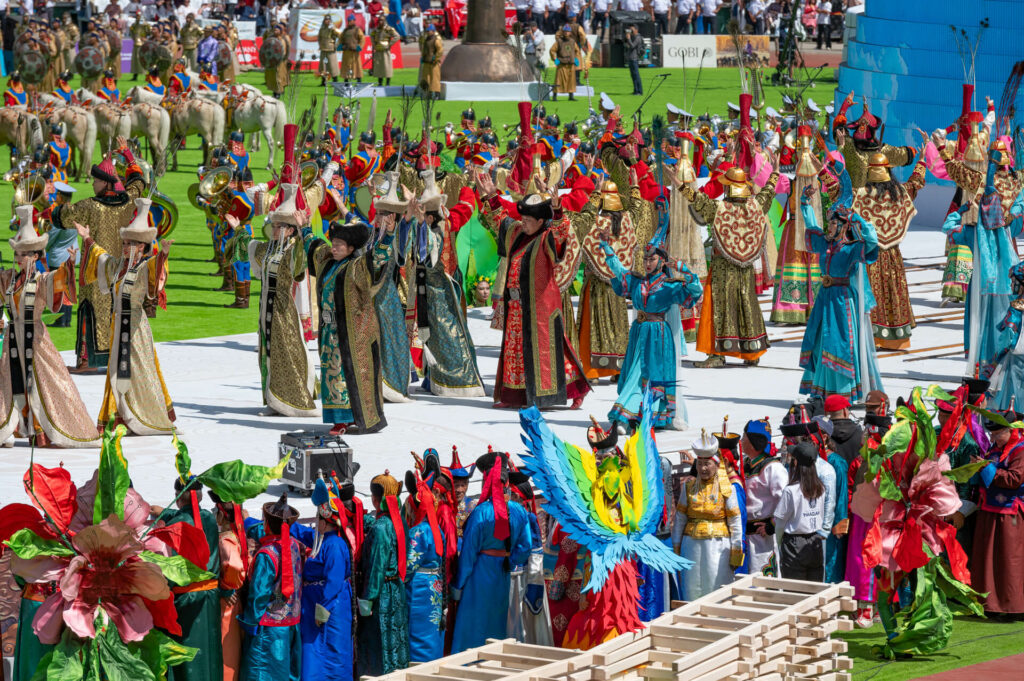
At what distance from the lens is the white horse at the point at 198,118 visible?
1130 inches

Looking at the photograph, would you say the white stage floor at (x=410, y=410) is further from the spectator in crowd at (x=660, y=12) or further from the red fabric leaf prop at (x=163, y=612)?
the spectator in crowd at (x=660, y=12)

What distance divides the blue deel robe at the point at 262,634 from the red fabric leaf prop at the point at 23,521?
1247 millimetres

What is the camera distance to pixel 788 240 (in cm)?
1728

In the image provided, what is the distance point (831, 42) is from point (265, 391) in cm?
3633

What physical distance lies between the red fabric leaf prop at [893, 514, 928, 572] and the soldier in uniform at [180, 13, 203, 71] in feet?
103

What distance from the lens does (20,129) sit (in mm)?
27234

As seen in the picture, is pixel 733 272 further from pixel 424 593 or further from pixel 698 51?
pixel 698 51

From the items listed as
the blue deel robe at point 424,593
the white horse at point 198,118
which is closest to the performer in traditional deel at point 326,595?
the blue deel robe at point 424,593

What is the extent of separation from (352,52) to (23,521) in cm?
3219

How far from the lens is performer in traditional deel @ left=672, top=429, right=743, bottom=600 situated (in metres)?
9.52

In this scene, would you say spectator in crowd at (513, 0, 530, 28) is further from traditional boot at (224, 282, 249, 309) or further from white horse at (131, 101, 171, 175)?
traditional boot at (224, 282, 249, 309)

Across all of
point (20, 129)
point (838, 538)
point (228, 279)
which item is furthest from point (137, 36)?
point (838, 538)

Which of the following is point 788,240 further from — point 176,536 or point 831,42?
point 831,42

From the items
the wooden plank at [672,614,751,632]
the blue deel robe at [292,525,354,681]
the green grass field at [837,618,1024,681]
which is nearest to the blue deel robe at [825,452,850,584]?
the green grass field at [837,618,1024,681]
